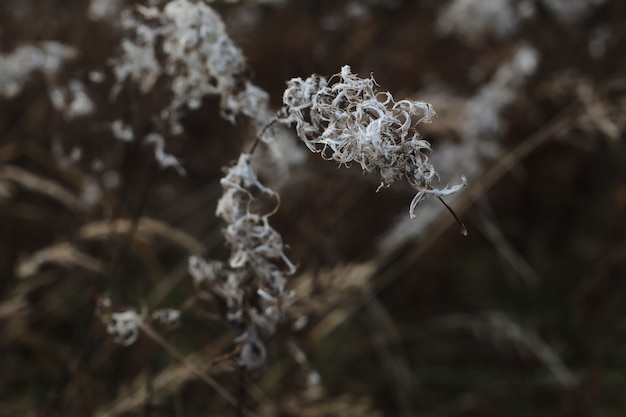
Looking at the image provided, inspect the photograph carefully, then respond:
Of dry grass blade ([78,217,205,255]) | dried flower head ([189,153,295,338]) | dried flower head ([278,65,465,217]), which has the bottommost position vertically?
dried flower head ([278,65,465,217])

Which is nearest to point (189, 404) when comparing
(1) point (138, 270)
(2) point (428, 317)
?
(1) point (138, 270)

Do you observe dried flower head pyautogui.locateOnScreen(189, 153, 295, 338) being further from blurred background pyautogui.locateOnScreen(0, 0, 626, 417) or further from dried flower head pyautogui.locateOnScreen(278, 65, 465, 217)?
blurred background pyautogui.locateOnScreen(0, 0, 626, 417)

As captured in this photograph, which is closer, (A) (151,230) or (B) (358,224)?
(A) (151,230)

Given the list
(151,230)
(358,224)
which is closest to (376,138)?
(151,230)

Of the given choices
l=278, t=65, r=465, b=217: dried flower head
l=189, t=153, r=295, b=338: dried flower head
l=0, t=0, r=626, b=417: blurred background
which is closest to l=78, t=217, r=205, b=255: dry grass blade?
l=0, t=0, r=626, b=417: blurred background

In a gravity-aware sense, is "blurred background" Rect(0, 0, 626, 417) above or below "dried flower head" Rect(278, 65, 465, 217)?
above

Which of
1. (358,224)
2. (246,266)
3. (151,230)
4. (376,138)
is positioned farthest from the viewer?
(358,224)

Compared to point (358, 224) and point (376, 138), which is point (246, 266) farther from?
point (358, 224)

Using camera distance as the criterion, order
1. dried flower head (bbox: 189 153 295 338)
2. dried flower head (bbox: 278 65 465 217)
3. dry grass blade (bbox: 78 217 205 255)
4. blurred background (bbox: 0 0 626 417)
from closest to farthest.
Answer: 1. dried flower head (bbox: 278 65 465 217)
2. dried flower head (bbox: 189 153 295 338)
3. dry grass blade (bbox: 78 217 205 255)
4. blurred background (bbox: 0 0 626 417)
